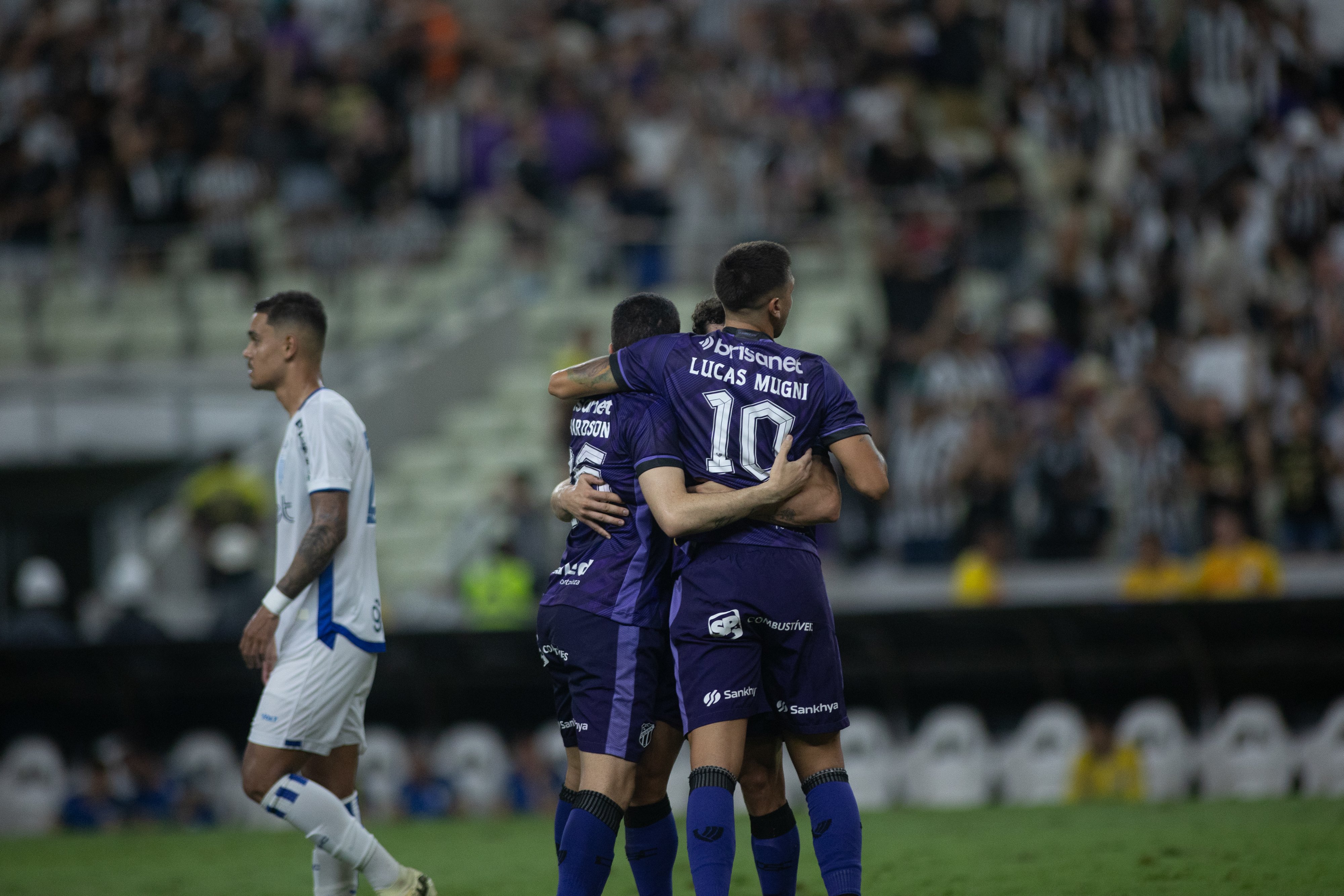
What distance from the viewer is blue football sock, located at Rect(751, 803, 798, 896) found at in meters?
6.09

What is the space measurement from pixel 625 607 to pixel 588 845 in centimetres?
Result: 89

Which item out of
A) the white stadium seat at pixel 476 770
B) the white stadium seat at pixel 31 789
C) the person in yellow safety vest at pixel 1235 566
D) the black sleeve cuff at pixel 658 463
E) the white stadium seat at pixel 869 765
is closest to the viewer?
the black sleeve cuff at pixel 658 463

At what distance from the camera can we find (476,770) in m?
13.4

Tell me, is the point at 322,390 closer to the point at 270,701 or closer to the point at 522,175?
the point at 270,701

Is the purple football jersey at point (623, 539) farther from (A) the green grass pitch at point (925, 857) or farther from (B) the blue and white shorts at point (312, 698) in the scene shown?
(A) the green grass pitch at point (925, 857)

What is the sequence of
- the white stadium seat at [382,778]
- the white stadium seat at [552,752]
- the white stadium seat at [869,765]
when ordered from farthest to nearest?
the white stadium seat at [382,778] → the white stadium seat at [552,752] → the white stadium seat at [869,765]

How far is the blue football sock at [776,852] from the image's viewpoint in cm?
609

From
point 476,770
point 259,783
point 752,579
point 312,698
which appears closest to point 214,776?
point 476,770

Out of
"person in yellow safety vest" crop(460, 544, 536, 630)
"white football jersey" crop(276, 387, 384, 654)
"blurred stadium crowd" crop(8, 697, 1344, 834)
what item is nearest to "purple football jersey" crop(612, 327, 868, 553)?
"white football jersey" crop(276, 387, 384, 654)

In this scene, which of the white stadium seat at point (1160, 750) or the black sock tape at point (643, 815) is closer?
the black sock tape at point (643, 815)

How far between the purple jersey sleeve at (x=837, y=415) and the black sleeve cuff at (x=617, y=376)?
2.49ft

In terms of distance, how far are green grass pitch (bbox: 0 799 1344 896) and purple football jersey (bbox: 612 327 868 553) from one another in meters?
2.44

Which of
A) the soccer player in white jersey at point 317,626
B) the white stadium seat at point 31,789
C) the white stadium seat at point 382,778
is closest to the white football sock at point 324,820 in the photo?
the soccer player in white jersey at point 317,626

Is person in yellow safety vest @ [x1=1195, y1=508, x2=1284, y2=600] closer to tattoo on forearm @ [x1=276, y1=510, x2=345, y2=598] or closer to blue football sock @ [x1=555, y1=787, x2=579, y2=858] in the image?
blue football sock @ [x1=555, y1=787, x2=579, y2=858]
